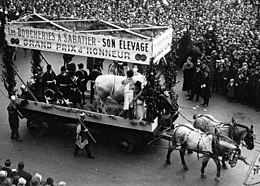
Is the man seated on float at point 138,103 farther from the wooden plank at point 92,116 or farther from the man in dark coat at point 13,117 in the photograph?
the man in dark coat at point 13,117

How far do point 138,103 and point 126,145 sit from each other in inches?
42.9

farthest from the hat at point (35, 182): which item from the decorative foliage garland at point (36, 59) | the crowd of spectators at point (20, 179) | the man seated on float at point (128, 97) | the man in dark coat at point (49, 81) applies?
the decorative foliage garland at point (36, 59)

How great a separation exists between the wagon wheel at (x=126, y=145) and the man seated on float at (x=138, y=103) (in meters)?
0.67

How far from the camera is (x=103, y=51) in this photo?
13078mm

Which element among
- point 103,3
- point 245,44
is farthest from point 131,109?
point 103,3

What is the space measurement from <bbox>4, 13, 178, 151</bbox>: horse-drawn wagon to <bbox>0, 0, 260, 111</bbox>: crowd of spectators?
8.83 feet

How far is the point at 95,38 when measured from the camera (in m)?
13.1

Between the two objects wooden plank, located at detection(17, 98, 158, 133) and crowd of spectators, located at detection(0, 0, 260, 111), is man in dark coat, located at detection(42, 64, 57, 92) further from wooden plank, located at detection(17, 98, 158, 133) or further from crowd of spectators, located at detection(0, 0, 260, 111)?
crowd of spectators, located at detection(0, 0, 260, 111)

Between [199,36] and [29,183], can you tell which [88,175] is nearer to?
[29,183]

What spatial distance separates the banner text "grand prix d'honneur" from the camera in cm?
1265

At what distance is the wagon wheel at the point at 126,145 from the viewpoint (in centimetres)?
1326

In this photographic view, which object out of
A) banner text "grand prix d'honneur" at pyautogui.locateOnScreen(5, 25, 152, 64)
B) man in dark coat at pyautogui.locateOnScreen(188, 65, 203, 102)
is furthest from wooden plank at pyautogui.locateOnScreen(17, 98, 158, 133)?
man in dark coat at pyautogui.locateOnScreen(188, 65, 203, 102)

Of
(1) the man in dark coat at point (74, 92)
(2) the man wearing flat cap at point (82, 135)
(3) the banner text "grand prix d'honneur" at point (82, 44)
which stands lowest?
(2) the man wearing flat cap at point (82, 135)

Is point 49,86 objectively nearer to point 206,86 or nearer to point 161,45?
point 161,45
